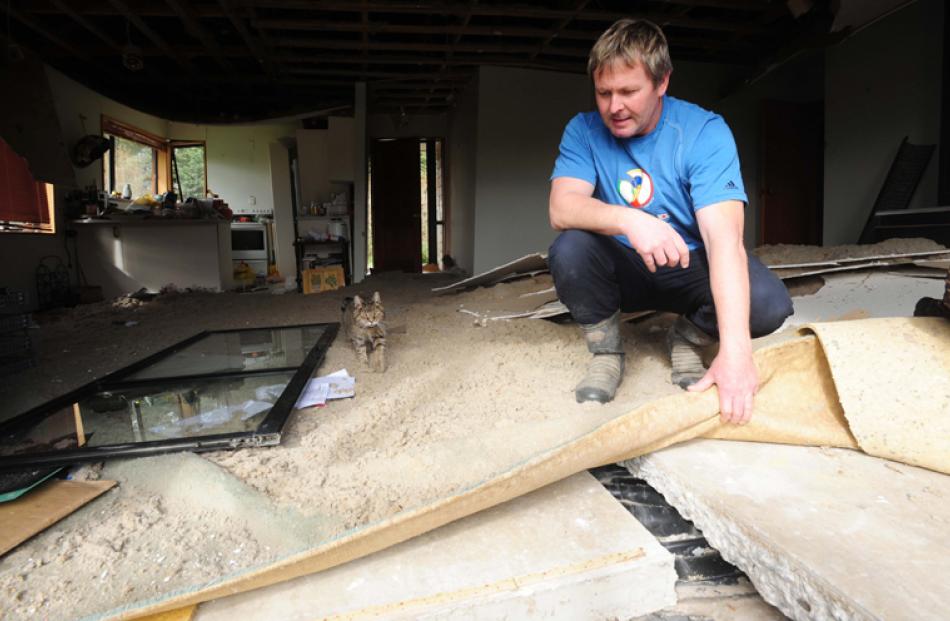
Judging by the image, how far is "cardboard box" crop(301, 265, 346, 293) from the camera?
5559 millimetres

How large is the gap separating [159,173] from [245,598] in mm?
8593

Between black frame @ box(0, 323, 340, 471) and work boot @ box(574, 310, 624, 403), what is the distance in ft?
2.99

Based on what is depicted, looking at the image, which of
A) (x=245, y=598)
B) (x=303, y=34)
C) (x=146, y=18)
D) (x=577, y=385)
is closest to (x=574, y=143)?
(x=577, y=385)

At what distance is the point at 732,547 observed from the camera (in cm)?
88

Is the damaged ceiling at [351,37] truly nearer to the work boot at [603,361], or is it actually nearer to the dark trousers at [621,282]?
the dark trousers at [621,282]

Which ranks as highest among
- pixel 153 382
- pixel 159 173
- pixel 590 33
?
pixel 590 33

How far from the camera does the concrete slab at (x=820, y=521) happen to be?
70 centimetres

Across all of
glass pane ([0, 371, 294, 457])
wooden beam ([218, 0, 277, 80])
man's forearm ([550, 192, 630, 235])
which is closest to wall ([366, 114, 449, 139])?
wooden beam ([218, 0, 277, 80])

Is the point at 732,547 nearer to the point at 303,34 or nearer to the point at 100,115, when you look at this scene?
the point at 303,34

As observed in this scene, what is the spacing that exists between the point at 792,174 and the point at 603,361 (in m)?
5.56

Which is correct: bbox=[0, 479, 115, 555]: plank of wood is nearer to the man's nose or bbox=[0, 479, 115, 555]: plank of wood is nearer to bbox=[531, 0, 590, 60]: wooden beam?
the man's nose

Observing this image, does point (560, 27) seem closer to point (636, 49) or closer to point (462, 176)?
point (462, 176)

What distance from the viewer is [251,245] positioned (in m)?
7.88

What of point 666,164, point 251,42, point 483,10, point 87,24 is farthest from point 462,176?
point 666,164
